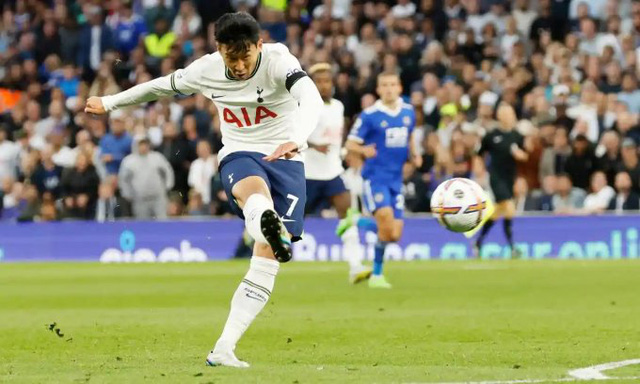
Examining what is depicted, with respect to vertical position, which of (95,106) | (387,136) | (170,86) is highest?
(170,86)

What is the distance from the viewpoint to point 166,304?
45.3 ft

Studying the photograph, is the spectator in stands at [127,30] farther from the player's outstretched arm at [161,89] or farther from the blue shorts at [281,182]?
the blue shorts at [281,182]

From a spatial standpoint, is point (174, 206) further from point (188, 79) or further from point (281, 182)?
point (281, 182)

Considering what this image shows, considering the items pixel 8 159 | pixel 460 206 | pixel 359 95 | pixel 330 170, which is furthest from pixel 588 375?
pixel 8 159

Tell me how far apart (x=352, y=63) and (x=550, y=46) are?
11.3ft

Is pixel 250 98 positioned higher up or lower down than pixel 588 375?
higher up

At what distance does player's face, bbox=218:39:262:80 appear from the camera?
27.0ft

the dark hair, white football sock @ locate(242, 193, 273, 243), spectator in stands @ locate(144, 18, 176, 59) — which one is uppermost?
spectator in stands @ locate(144, 18, 176, 59)

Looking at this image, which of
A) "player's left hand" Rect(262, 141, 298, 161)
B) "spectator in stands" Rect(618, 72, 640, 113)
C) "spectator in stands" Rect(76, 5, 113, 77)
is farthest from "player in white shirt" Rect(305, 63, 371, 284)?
"spectator in stands" Rect(76, 5, 113, 77)

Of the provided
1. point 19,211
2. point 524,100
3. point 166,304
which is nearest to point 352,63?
point 524,100

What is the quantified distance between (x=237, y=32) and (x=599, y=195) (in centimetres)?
1433

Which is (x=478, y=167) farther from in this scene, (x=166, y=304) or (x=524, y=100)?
(x=166, y=304)

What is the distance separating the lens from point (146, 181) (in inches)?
896

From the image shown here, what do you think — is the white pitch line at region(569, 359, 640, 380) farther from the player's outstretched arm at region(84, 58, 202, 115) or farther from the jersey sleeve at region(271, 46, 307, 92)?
the player's outstretched arm at region(84, 58, 202, 115)
